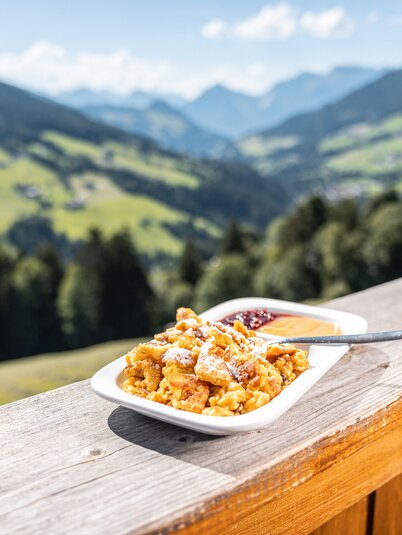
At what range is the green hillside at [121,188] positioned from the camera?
5103 inches

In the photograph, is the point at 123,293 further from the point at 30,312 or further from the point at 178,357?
the point at 178,357

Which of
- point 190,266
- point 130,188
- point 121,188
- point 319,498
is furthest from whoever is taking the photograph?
point 121,188

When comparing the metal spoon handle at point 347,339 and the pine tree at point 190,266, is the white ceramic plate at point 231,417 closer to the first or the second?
the metal spoon handle at point 347,339

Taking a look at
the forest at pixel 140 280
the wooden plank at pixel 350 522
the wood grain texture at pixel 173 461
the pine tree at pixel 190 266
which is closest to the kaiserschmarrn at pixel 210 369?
the wood grain texture at pixel 173 461

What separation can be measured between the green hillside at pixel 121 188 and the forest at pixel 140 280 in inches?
2162

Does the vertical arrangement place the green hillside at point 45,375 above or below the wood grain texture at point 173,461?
below

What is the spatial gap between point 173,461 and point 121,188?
15152 centimetres

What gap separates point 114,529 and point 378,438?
38.0 inches

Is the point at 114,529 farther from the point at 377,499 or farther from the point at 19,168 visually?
the point at 19,168

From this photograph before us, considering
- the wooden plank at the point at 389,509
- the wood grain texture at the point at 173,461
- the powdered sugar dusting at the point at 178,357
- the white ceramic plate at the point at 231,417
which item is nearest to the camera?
the wood grain texture at the point at 173,461

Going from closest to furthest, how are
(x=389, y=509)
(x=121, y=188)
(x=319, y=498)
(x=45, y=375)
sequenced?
(x=319, y=498) < (x=389, y=509) < (x=45, y=375) < (x=121, y=188)

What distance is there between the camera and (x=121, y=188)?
495 ft

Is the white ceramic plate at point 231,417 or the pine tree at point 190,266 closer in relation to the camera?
the white ceramic plate at point 231,417

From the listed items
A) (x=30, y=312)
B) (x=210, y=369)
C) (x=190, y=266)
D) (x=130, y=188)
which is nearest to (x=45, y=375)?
(x=30, y=312)
